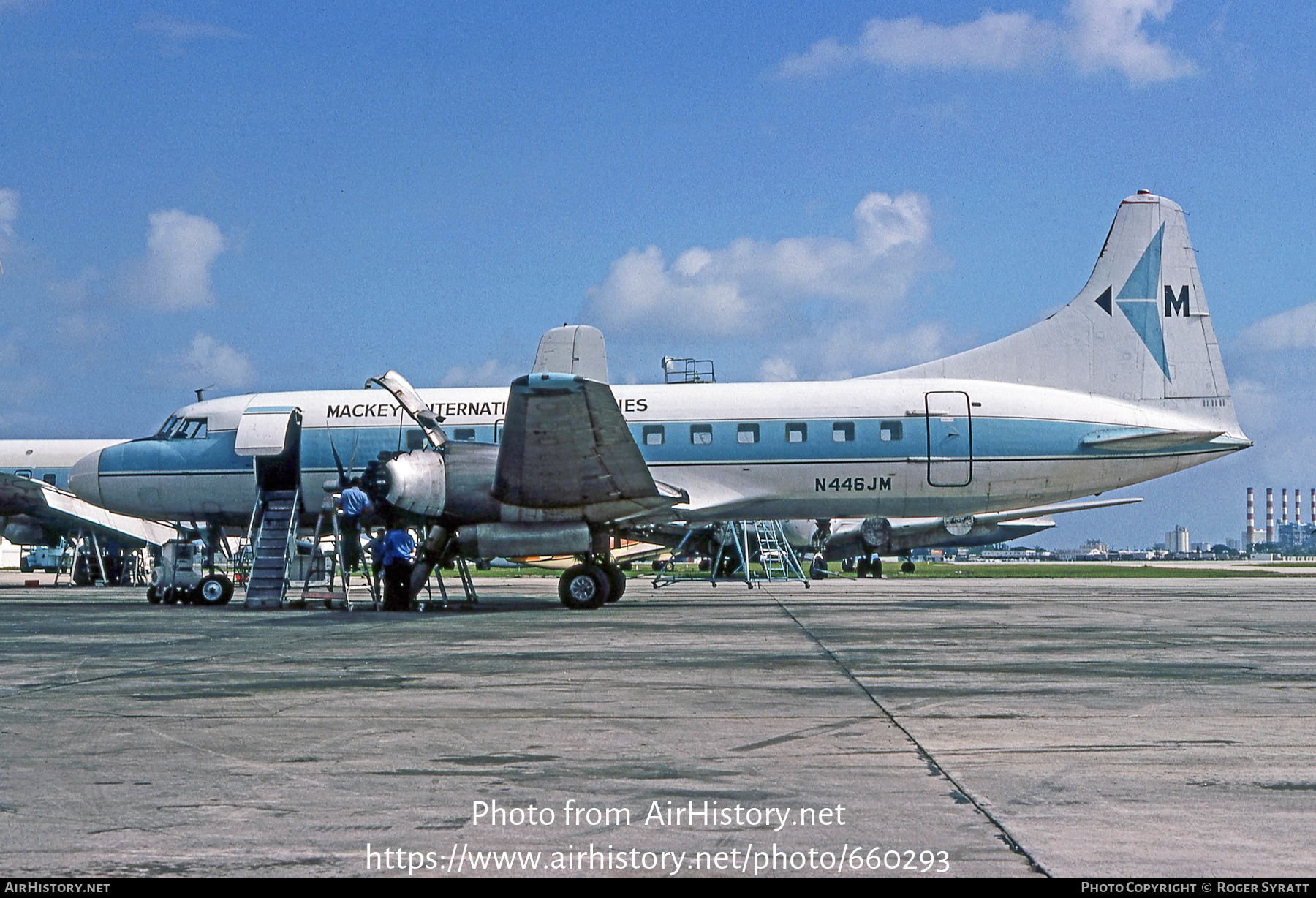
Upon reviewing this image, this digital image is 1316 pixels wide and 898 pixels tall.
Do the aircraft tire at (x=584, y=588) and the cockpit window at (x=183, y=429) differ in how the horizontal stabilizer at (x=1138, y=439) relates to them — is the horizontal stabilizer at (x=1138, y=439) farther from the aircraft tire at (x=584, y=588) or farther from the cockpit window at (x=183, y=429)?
the cockpit window at (x=183, y=429)

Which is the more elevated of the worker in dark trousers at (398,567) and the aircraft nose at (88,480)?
the aircraft nose at (88,480)

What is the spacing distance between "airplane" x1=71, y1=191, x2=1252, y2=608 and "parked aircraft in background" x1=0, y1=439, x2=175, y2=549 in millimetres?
11966

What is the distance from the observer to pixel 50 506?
34.3m

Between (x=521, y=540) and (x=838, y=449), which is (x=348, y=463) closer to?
(x=521, y=540)

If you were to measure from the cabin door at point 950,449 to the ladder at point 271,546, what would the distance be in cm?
1237

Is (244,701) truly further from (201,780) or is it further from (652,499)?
(652,499)

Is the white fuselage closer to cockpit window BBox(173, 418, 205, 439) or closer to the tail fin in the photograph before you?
the tail fin

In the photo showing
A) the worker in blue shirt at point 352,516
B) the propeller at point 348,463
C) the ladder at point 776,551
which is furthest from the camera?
the ladder at point 776,551

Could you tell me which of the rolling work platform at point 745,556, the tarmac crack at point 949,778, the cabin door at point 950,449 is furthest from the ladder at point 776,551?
the tarmac crack at point 949,778

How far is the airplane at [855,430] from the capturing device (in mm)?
22250

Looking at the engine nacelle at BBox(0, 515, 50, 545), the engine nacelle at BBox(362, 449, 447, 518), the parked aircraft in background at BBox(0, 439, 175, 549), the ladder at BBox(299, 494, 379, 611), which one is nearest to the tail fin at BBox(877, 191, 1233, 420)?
the engine nacelle at BBox(362, 449, 447, 518)
